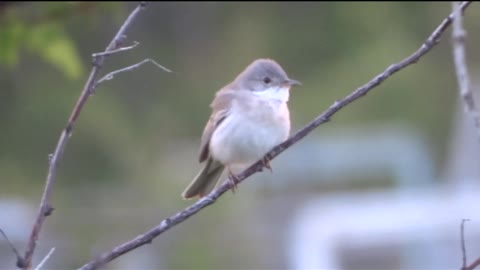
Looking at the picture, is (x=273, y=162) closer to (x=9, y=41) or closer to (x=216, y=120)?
(x=216, y=120)

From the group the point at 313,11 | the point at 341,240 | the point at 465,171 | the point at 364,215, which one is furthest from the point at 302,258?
the point at 313,11

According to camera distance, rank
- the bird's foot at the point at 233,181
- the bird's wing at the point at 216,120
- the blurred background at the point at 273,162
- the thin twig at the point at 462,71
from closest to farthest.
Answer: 1. the thin twig at the point at 462,71
2. the bird's foot at the point at 233,181
3. the bird's wing at the point at 216,120
4. the blurred background at the point at 273,162

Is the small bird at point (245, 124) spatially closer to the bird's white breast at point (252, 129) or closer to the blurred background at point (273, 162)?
the bird's white breast at point (252, 129)

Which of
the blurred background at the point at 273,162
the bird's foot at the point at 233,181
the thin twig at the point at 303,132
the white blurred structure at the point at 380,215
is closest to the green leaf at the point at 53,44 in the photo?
the bird's foot at the point at 233,181

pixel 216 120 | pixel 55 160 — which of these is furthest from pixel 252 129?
pixel 55 160

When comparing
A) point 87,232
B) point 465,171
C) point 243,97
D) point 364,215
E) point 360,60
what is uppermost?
point 360,60

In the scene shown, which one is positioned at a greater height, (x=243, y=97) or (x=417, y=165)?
(x=417, y=165)

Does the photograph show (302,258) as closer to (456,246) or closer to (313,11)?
(456,246)
